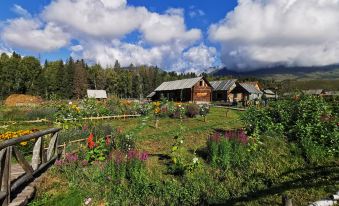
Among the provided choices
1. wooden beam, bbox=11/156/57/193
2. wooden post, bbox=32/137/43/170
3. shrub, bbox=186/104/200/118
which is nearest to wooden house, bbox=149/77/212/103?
shrub, bbox=186/104/200/118

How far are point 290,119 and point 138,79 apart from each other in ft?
347

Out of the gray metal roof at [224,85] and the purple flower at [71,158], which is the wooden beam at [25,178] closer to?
the purple flower at [71,158]

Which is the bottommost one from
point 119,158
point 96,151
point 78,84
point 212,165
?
point 212,165

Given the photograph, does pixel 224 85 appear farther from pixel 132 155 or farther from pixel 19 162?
pixel 19 162

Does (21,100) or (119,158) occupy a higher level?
(21,100)

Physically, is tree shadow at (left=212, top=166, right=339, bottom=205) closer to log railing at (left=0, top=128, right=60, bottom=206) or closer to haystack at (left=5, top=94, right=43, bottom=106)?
log railing at (left=0, top=128, right=60, bottom=206)

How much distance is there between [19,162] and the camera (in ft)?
25.4

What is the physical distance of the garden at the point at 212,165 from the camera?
9.20 metres

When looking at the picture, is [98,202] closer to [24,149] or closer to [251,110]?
[24,149]

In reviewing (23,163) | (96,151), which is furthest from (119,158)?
(23,163)

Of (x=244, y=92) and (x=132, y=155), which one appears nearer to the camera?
(x=132, y=155)

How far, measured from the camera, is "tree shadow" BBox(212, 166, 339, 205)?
9452mm

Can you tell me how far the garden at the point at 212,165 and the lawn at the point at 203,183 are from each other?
0.08 feet

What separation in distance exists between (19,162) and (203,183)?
5206mm
